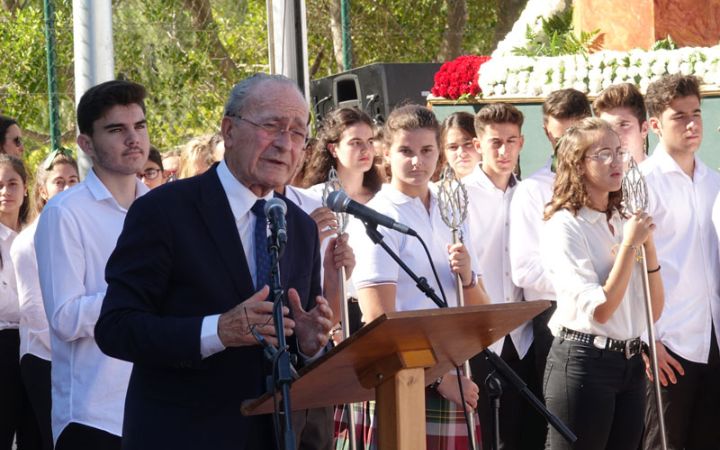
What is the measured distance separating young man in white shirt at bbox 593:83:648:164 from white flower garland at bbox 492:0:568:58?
4096 mm

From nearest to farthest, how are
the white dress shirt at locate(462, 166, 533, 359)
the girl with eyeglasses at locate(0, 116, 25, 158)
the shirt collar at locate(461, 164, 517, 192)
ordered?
1. the white dress shirt at locate(462, 166, 533, 359)
2. the shirt collar at locate(461, 164, 517, 192)
3. the girl with eyeglasses at locate(0, 116, 25, 158)

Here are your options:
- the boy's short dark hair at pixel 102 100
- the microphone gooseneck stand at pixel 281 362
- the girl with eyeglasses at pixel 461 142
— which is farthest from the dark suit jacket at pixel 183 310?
the girl with eyeglasses at pixel 461 142

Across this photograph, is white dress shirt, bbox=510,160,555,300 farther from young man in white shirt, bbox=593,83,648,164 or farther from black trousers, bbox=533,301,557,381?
young man in white shirt, bbox=593,83,648,164

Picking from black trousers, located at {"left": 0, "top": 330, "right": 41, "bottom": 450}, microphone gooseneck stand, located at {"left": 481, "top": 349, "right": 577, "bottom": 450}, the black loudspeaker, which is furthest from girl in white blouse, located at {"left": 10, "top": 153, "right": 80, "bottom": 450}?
the black loudspeaker

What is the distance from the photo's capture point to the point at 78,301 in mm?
4863

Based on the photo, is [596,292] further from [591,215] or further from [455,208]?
[455,208]

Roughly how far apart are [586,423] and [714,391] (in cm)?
140

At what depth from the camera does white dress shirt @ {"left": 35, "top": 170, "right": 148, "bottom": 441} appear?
489cm

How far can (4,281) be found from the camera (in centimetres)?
701

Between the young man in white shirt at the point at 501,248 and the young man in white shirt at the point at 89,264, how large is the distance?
2.44 meters

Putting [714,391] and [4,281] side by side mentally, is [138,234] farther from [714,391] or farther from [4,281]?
[714,391]

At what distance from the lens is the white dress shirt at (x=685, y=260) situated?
687 cm

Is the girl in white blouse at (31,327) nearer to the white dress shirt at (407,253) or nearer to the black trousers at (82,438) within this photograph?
the black trousers at (82,438)

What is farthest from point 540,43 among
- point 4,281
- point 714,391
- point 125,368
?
point 125,368
